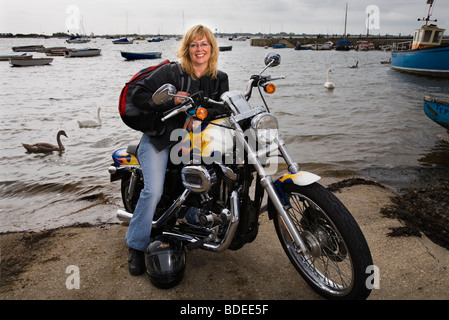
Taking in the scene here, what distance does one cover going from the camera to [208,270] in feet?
10.3

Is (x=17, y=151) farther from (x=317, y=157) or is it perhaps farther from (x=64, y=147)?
(x=317, y=157)

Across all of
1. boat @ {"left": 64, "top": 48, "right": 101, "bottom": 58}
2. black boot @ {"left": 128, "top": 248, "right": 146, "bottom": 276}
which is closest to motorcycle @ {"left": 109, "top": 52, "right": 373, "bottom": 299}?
black boot @ {"left": 128, "top": 248, "right": 146, "bottom": 276}

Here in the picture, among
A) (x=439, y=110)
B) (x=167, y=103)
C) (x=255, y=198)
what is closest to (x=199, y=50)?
(x=167, y=103)

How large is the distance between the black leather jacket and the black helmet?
0.89 m

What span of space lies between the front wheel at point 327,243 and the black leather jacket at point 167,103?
3.14ft

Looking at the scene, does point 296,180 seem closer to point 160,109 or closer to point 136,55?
point 160,109

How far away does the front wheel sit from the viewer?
2289 millimetres

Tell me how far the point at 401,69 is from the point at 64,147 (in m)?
32.9

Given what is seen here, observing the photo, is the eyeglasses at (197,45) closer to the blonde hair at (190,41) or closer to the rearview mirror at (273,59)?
the blonde hair at (190,41)

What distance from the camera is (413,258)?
10.3 ft

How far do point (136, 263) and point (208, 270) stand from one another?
0.68 m

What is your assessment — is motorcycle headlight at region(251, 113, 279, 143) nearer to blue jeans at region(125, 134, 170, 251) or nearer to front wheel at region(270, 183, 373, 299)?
front wheel at region(270, 183, 373, 299)

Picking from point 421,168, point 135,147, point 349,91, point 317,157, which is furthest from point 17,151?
point 349,91
